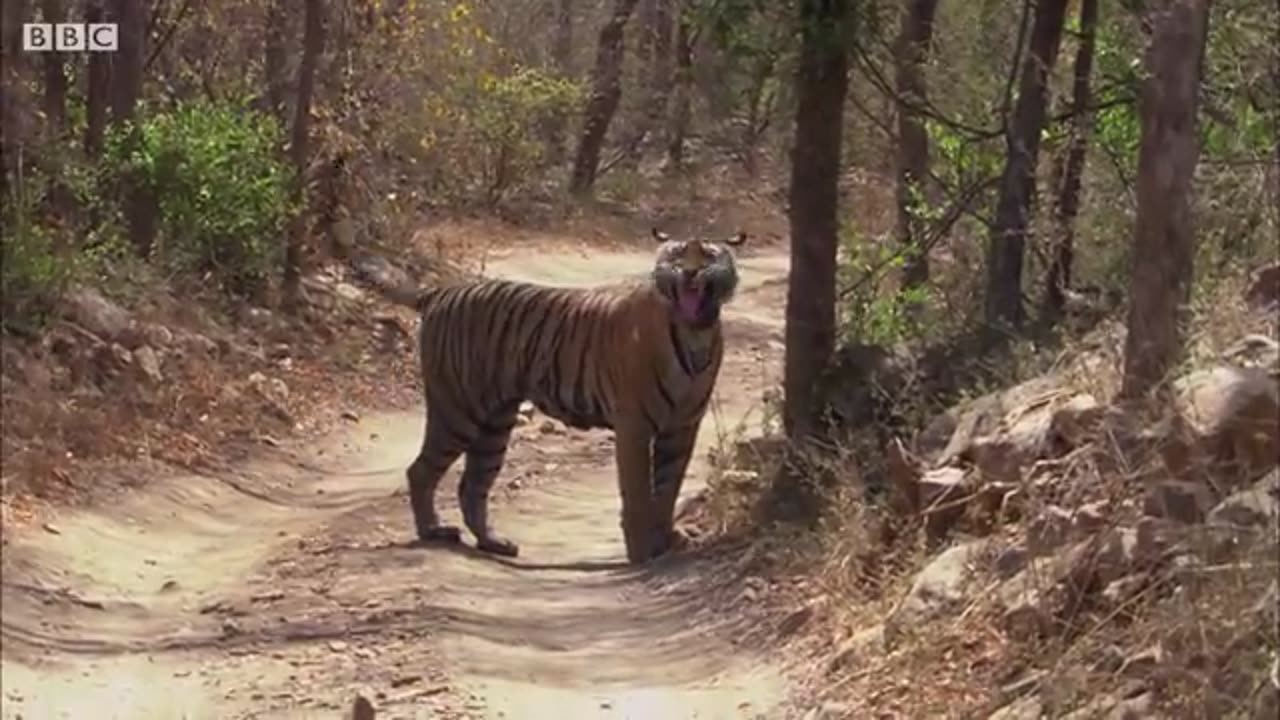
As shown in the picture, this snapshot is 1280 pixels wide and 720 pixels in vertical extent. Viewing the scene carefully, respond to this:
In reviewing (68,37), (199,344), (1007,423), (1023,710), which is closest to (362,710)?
(1023,710)

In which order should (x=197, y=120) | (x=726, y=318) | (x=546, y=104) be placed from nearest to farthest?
1. (x=197, y=120)
2. (x=726, y=318)
3. (x=546, y=104)

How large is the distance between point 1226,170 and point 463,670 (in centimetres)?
371

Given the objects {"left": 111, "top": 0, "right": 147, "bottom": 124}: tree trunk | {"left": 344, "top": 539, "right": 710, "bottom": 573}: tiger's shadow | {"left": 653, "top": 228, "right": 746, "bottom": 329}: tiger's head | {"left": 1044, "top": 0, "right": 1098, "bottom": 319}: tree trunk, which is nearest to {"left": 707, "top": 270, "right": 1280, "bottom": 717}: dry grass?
{"left": 344, "top": 539, "right": 710, "bottom": 573}: tiger's shadow

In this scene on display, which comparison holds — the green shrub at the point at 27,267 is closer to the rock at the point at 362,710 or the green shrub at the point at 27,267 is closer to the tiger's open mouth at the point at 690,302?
the tiger's open mouth at the point at 690,302

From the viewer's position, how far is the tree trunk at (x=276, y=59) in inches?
741

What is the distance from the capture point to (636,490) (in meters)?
10.7

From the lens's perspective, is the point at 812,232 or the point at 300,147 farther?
the point at 300,147

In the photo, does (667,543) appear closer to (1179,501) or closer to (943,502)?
(943,502)

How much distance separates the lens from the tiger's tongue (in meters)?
10.4

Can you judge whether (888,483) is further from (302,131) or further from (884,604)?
(302,131)

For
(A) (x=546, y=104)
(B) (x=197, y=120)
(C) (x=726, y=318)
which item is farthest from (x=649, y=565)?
(A) (x=546, y=104)

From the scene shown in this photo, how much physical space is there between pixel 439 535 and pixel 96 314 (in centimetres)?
288

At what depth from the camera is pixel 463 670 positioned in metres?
7.86

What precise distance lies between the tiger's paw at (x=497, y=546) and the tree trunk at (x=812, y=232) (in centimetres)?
149
